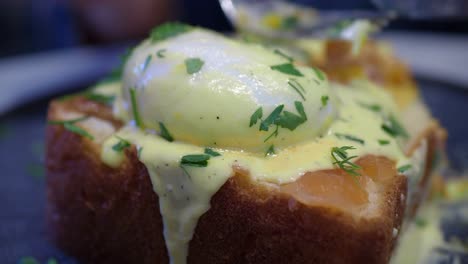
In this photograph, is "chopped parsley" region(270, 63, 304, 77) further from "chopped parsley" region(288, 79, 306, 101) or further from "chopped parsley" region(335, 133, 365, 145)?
"chopped parsley" region(335, 133, 365, 145)

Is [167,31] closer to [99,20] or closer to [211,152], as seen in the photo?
[211,152]

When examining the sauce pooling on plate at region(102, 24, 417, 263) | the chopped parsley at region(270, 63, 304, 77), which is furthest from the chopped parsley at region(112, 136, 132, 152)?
the chopped parsley at region(270, 63, 304, 77)

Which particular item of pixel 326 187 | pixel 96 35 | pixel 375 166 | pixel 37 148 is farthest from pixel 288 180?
pixel 96 35

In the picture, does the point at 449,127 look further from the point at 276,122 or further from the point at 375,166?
the point at 276,122

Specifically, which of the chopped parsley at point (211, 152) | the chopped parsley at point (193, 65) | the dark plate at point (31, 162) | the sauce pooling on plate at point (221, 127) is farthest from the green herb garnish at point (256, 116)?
the dark plate at point (31, 162)

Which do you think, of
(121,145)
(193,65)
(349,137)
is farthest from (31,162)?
(349,137)

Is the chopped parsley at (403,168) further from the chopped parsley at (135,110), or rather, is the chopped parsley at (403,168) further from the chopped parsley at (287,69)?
the chopped parsley at (135,110)
